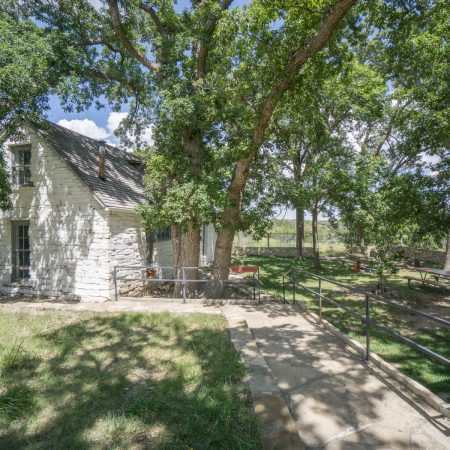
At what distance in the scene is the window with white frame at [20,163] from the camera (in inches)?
416

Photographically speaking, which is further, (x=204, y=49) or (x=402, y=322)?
(x=204, y=49)

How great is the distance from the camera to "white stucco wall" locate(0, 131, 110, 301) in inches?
377

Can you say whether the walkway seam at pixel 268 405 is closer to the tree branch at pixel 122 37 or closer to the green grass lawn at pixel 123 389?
the green grass lawn at pixel 123 389

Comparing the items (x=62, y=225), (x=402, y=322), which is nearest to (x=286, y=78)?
(x=402, y=322)

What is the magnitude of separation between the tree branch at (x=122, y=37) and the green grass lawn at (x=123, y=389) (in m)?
8.38

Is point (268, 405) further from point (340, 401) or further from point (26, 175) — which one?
point (26, 175)

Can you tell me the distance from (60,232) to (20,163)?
10.1ft

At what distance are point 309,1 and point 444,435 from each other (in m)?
7.83

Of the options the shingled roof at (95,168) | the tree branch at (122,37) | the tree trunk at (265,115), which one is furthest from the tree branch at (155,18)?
the tree trunk at (265,115)

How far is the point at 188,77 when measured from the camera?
9.57m

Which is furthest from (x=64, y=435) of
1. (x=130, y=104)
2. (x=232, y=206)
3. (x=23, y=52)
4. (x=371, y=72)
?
(x=371, y=72)

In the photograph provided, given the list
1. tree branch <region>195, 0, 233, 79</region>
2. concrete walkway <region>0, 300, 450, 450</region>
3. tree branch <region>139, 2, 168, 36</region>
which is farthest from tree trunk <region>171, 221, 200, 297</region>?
tree branch <region>139, 2, 168, 36</region>

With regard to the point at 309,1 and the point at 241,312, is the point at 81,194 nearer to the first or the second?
the point at 241,312

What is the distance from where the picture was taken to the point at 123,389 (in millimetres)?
3666
